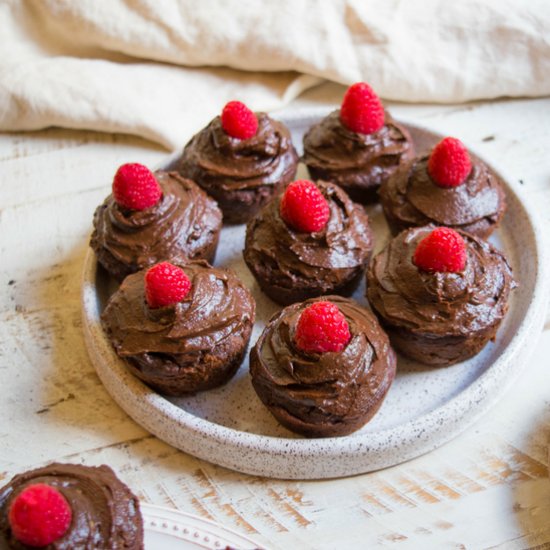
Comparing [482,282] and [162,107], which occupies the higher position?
[482,282]

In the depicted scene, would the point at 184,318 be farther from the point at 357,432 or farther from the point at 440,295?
the point at 440,295

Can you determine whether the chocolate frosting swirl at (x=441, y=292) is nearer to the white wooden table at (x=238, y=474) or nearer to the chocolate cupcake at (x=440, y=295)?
the chocolate cupcake at (x=440, y=295)

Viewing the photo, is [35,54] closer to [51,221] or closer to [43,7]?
[43,7]

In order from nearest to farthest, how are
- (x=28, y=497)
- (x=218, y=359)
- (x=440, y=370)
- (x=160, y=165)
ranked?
(x=28, y=497) → (x=218, y=359) → (x=440, y=370) → (x=160, y=165)

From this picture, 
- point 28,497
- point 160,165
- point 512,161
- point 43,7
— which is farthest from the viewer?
point 43,7

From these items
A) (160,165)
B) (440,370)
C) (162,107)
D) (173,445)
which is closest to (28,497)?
(173,445)

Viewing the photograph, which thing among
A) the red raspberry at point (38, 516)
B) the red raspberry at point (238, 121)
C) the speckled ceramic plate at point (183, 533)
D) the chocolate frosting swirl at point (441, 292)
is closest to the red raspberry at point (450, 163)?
the chocolate frosting swirl at point (441, 292)

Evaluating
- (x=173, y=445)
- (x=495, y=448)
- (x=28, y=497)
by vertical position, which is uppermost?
(x=28, y=497)
